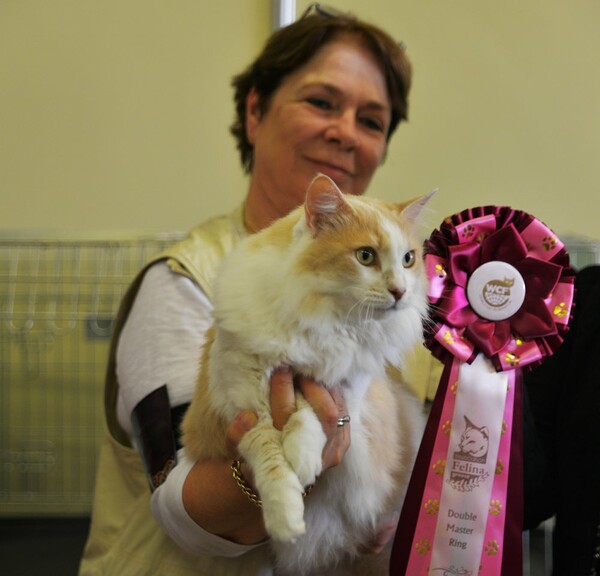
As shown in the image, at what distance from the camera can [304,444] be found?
0.62m

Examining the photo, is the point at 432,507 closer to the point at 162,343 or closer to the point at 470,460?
the point at 470,460

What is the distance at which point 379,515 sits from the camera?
794 millimetres

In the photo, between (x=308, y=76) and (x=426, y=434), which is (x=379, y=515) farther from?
(x=308, y=76)

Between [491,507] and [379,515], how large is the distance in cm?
14

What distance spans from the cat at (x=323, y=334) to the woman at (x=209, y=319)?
30 millimetres

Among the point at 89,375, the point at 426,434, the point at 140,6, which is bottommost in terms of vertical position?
the point at 89,375

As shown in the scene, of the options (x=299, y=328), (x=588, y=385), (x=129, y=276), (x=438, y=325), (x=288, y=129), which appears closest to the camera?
(x=299, y=328)

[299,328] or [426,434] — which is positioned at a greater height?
[299,328]

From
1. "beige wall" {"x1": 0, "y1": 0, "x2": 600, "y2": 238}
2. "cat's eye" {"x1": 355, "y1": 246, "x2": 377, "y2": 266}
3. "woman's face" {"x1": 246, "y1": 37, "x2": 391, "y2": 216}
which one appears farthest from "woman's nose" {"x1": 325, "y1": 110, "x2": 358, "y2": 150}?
"beige wall" {"x1": 0, "y1": 0, "x2": 600, "y2": 238}

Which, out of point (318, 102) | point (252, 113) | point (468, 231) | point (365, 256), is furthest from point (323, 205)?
point (252, 113)

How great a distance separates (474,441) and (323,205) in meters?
0.35

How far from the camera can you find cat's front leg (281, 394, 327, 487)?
608 mm

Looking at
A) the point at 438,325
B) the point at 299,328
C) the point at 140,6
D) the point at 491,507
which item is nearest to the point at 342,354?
the point at 299,328

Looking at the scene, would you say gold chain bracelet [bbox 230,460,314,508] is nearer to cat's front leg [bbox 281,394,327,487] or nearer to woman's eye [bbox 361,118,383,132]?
cat's front leg [bbox 281,394,327,487]
